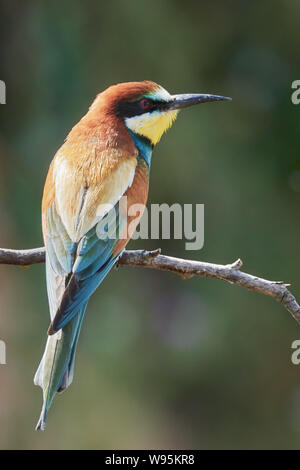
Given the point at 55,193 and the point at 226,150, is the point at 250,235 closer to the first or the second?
the point at 226,150

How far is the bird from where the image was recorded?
1701mm

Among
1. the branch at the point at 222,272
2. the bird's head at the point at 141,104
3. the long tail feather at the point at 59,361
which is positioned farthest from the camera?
the bird's head at the point at 141,104

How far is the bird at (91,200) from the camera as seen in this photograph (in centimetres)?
170

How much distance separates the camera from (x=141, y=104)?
83.4 inches

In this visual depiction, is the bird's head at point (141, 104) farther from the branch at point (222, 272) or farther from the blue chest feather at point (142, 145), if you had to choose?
the branch at point (222, 272)

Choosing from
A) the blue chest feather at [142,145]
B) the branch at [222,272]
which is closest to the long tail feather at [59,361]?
the branch at [222,272]

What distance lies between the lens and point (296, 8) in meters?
3.80

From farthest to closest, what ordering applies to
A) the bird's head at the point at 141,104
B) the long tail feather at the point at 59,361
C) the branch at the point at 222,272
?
the bird's head at the point at 141,104, the branch at the point at 222,272, the long tail feather at the point at 59,361

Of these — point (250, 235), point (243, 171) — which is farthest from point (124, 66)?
point (250, 235)

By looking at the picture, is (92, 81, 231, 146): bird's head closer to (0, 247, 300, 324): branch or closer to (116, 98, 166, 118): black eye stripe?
(116, 98, 166, 118): black eye stripe

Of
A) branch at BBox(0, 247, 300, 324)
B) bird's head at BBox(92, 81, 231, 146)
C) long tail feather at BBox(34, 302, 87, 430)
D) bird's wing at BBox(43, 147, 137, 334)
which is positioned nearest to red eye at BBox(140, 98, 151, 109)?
bird's head at BBox(92, 81, 231, 146)

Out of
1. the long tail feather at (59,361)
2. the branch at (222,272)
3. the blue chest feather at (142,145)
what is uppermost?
the blue chest feather at (142,145)

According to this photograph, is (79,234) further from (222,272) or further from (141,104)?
(141,104)

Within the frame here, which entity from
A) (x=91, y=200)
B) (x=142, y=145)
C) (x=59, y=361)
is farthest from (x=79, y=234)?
(x=142, y=145)
